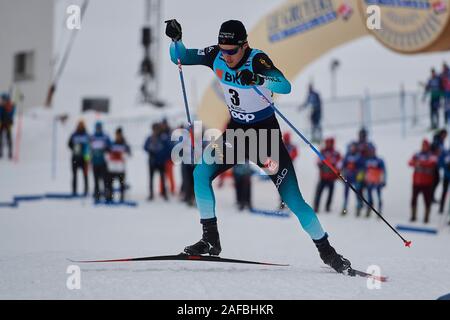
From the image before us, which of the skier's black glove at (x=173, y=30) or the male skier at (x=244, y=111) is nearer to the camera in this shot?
the male skier at (x=244, y=111)

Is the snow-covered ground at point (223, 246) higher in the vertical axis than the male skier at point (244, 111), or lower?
lower

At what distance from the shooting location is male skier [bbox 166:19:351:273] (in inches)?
166

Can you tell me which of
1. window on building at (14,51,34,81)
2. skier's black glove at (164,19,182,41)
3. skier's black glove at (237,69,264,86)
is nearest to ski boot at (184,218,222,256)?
skier's black glove at (237,69,264,86)

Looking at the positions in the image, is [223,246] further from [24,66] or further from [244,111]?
[24,66]

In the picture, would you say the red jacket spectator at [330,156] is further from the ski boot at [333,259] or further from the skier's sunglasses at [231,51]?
the skier's sunglasses at [231,51]

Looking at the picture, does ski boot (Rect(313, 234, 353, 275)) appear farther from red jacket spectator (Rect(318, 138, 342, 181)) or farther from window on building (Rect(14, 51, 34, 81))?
window on building (Rect(14, 51, 34, 81))

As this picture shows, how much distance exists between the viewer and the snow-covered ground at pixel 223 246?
390 cm

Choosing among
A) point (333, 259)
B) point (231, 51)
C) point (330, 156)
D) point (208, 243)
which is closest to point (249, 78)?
point (231, 51)

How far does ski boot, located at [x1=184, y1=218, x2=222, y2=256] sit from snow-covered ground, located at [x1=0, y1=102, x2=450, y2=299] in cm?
12

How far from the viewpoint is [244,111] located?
442 centimetres

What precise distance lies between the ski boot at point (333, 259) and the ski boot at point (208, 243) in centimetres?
79

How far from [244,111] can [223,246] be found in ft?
8.68

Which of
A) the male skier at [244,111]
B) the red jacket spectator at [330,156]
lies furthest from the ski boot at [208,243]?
the red jacket spectator at [330,156]
